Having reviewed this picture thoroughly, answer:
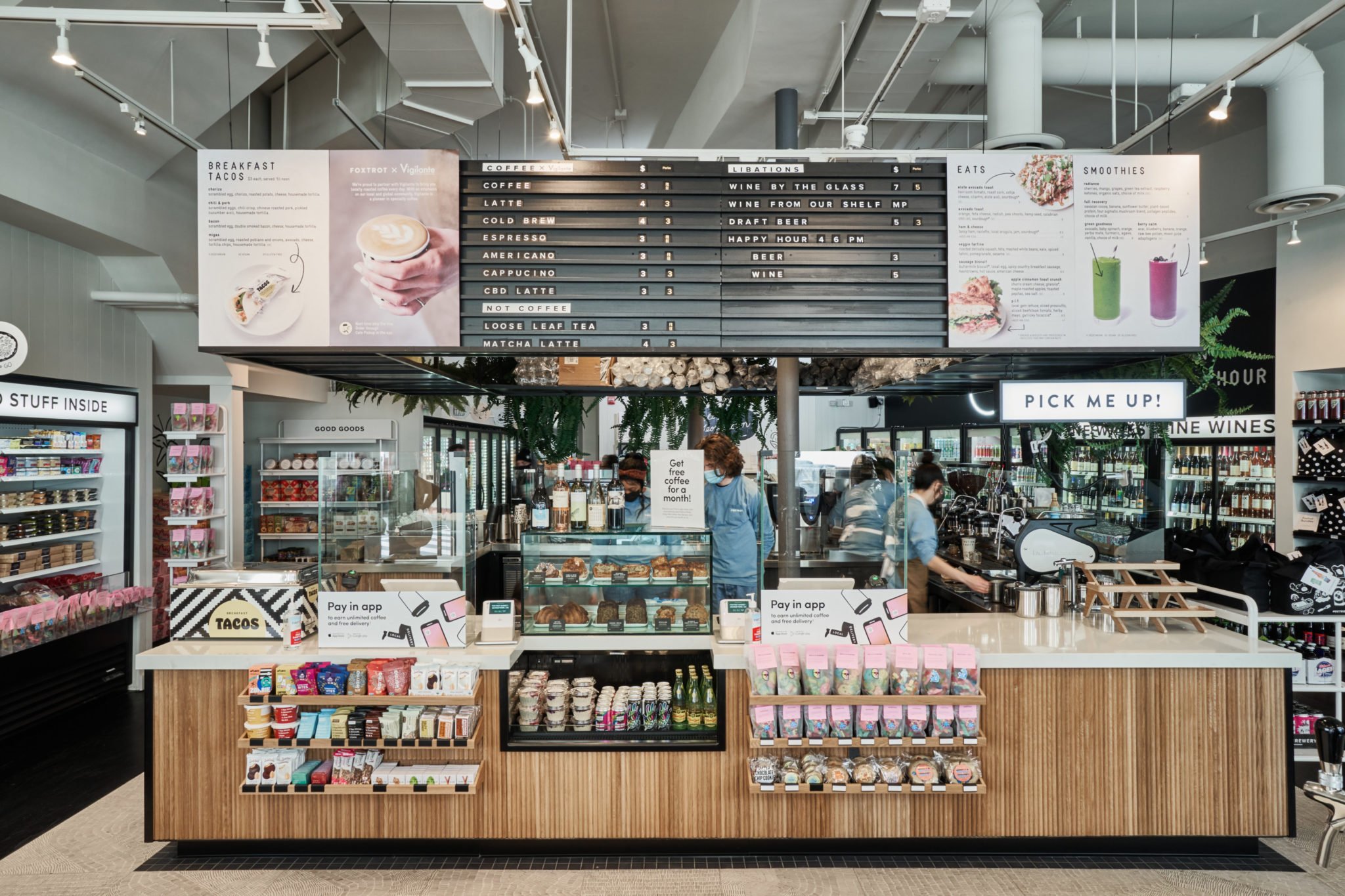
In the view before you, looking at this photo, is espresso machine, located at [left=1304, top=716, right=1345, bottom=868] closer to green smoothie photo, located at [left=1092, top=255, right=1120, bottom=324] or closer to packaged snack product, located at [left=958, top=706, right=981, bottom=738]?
packaged snack product, located at [left=958, top=706, right=981, bottom=738]

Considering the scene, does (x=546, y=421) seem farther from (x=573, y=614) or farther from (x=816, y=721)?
(x=816, y=721)

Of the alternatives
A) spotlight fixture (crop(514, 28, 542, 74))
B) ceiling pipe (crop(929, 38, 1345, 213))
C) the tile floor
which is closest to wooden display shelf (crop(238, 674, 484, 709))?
the tile floor

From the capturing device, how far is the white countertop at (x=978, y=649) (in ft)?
10.6

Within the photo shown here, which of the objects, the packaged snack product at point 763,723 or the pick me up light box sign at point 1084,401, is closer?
the packaged snack product at point 763,723

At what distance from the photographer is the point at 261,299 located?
3305 mm

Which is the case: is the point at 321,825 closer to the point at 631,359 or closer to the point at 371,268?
the point at 371,268

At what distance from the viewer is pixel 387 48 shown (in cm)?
389

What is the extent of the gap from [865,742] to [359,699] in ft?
6.57

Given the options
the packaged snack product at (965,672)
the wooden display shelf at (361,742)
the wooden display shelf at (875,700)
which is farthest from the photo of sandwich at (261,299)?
the packaged snack product at (965,672)

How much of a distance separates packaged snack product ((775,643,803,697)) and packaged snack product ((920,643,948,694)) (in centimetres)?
49

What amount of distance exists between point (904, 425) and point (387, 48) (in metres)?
9.55

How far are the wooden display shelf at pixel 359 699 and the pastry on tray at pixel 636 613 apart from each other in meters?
0.71

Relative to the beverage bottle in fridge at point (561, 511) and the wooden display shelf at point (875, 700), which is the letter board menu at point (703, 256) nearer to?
the beverage bottle in fridge at point (561, 511)

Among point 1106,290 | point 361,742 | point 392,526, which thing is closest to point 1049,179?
point 1106,290
